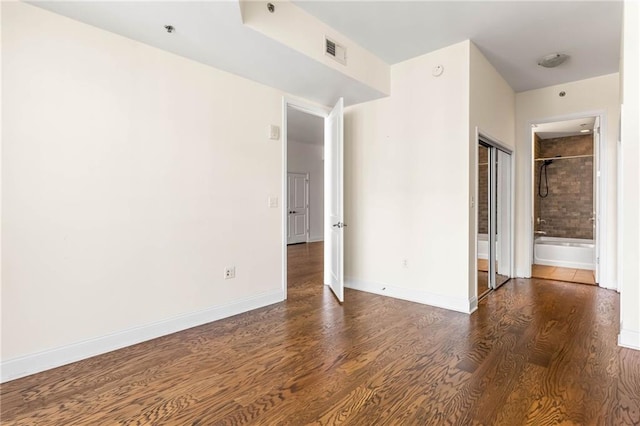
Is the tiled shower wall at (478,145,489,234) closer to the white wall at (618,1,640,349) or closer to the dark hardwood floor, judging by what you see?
the dark hardwood floor

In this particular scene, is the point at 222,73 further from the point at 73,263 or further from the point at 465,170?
the point at 465,170

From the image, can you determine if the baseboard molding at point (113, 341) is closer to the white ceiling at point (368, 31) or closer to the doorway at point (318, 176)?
the doorway at point (318, 176)

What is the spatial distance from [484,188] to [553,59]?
1565 millimetres

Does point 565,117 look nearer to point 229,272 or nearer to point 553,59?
point 553,59

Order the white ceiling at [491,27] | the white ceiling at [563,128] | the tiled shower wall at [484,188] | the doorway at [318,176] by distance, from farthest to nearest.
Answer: the white ceiling at [563,128], the tiled shower wall at [484,188], the doorway at [318,176], the white ceiling at [491,27]

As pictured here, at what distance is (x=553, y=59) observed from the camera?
143 inches

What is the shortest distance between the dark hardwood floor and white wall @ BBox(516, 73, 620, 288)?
1577 millimetres

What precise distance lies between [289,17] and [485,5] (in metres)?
1.59

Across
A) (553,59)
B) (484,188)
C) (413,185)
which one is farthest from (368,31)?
(484,188)

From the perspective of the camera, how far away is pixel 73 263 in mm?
2273

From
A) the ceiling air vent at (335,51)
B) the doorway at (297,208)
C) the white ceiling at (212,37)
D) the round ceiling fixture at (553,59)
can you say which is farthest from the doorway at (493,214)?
the doorway at (297,208)

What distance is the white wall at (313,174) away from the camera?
8.73m

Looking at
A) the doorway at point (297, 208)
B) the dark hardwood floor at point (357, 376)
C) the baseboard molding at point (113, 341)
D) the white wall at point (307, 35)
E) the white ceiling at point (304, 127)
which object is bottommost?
the dark hardwood floor at point (357, 376)

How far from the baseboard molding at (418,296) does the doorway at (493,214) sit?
0.48 metres
